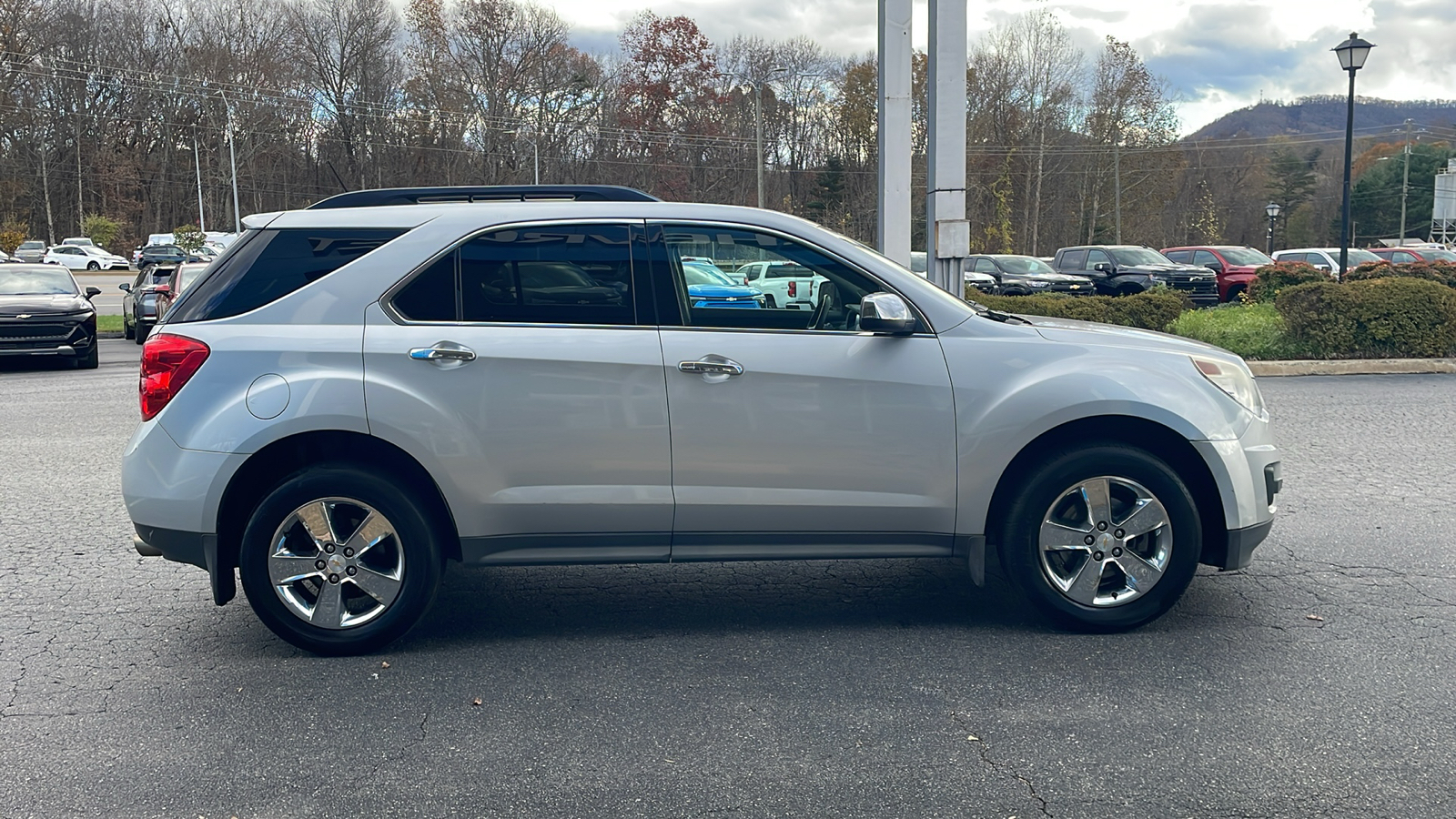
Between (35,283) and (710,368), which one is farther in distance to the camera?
(35,283)

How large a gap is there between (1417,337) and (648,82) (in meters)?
60.0

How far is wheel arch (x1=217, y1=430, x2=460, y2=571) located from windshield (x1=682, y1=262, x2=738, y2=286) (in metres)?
1.28

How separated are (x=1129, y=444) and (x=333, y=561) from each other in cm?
319

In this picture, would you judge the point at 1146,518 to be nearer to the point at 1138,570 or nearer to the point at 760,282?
the point at 1138,570

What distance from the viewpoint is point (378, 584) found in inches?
172

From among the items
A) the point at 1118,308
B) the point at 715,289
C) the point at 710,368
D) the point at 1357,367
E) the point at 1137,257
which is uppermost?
the point at 1137,257

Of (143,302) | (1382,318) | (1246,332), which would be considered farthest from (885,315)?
(143,302)

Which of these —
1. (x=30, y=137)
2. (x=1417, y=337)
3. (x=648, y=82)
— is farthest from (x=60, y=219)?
(x=1417, y=337)

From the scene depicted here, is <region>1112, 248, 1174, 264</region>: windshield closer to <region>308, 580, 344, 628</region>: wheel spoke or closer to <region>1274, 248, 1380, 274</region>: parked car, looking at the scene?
<region>1274, 248, 1380, 274</region>: parked car

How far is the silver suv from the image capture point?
4285mm

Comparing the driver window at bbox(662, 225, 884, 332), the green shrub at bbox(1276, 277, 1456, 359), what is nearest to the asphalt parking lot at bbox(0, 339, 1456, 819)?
the driver window at bbox(662, 225, 884, 332)

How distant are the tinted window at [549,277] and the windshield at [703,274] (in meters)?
0.23

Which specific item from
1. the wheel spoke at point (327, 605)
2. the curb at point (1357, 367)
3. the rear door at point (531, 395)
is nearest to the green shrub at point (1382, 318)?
Result: the curb at point (1357, 367)

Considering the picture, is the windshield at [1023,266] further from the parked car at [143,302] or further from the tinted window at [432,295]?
the tinted window at [432,295]
